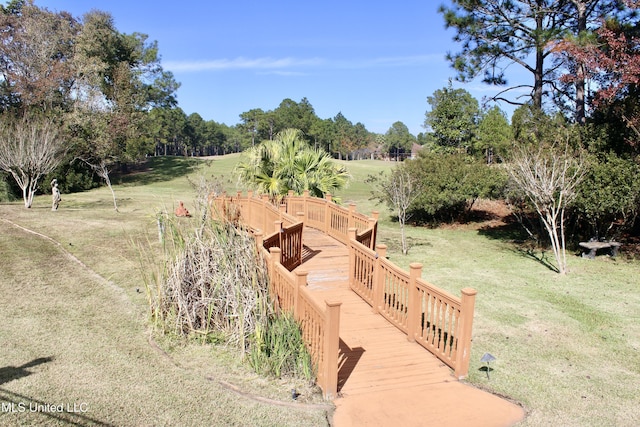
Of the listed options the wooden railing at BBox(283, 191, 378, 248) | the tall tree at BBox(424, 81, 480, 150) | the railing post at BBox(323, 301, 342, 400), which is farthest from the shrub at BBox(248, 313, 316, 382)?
the tall tree at BBox(424, 81, 480, 150)

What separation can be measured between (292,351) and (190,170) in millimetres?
43946

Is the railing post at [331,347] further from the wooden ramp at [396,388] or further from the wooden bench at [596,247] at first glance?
the wooden bench at [596,247]

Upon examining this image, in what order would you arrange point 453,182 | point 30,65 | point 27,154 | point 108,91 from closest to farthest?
1. point 453,182
2. point 27,154
3. point 30,65
4. point 108,91

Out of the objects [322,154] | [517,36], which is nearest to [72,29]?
[322,154]

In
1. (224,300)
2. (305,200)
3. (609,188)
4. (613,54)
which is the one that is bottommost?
(224,300)

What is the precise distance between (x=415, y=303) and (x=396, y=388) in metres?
1.42

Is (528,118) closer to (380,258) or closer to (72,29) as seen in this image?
(380,258)

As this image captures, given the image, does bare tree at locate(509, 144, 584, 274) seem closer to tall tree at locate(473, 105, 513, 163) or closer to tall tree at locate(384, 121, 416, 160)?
tall tree at locate(473, 105, 513, 163)

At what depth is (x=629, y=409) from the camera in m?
5.17

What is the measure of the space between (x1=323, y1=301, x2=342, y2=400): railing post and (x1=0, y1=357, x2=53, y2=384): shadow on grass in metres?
3.65

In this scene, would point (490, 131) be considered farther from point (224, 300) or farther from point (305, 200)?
point (224, 300)

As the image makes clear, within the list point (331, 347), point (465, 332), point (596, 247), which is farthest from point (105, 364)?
point (596, 247)

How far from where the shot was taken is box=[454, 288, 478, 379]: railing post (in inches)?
213

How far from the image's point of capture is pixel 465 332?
219 inches
